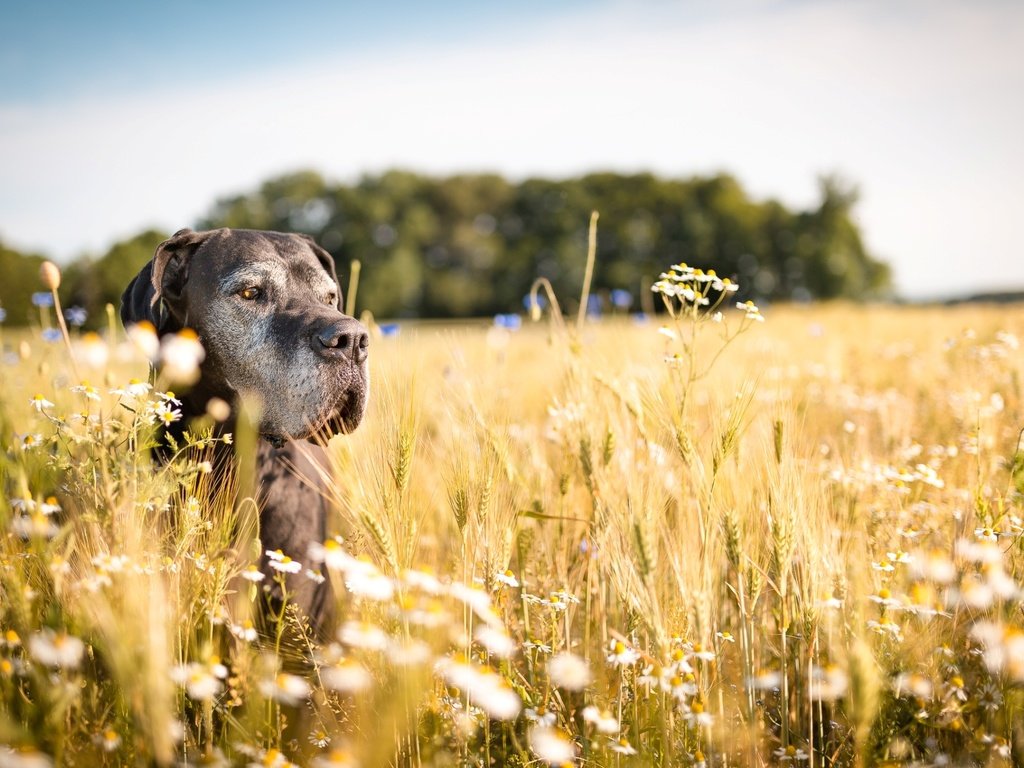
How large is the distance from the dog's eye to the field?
85cm

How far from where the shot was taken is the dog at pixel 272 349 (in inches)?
102

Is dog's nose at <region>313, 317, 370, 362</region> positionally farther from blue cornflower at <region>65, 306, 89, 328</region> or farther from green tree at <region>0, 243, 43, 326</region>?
green tree at <region>0, 243, 43, 326</region>

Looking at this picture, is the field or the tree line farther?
the tree line

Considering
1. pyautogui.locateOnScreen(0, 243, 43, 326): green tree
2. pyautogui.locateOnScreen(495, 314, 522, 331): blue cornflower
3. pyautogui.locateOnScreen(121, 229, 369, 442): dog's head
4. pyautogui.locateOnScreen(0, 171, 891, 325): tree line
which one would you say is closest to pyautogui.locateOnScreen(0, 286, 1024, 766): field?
pyautogui.locateOnScreen(121, 229, 369, 442): dog's head

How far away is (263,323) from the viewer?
110 inches

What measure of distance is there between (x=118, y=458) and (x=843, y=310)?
56.0 feet

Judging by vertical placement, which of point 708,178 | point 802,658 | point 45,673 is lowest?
point 802,658

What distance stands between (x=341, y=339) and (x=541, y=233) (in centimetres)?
5519

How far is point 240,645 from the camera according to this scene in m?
1.51

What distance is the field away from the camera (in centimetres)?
139

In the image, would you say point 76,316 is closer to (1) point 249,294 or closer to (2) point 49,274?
(1) point 249,294

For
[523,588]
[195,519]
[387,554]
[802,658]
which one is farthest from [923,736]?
[195,519]

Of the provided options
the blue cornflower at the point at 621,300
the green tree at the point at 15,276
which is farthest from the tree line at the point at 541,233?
the blue cornflower at the point at 621,300

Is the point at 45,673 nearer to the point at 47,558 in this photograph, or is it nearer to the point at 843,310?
the point at 47,558
